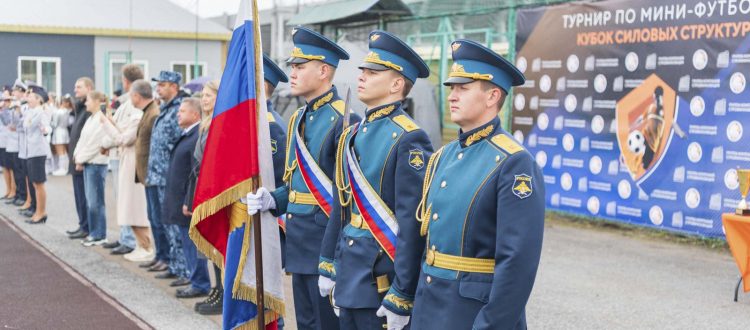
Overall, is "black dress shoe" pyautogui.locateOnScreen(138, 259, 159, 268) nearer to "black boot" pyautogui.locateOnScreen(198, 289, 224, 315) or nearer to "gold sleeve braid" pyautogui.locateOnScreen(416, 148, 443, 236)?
"black boot" pyautogui.locateOnScreen(198, 289, 224, 315)

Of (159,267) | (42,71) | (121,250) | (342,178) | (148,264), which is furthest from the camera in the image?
(42,71)

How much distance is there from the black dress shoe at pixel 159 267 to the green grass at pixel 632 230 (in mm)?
5530

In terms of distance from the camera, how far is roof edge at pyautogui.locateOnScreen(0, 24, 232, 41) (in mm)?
26391

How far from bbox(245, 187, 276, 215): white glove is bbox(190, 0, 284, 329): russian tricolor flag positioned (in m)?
0.08

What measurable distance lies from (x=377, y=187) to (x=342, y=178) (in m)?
→ 0.26

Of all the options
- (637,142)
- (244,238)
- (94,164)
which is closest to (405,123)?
(244,238)

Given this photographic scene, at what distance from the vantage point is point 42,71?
88.9ft

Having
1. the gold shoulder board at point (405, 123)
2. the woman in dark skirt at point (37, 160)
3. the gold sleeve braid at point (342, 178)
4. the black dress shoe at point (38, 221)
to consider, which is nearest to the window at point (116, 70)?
the woman in dark skirt at point (37, 160)

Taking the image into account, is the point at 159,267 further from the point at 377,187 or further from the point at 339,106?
the point at 377,187

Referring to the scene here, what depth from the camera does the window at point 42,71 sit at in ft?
87.6

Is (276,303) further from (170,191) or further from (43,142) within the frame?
(43,142)

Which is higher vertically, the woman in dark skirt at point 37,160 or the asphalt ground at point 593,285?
the woman in dark skirt at point 37,160

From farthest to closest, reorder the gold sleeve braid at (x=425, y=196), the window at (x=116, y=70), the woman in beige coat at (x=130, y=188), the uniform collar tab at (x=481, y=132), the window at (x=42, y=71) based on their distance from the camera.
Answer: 1. the window at (x=116, y=70)
2. the window at (x=42, y=71)
3. the woman in beige coat at (x=130, y=188)
4. the gold sleeve braid at (x=425, y=196)
5. the uniform collar tab at (x=481, y=132)

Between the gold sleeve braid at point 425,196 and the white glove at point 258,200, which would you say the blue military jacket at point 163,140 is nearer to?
the white glove at point 258,200
